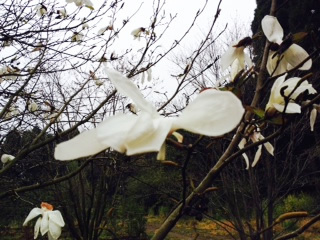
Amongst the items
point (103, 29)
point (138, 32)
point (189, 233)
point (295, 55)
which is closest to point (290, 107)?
point (295, 55)

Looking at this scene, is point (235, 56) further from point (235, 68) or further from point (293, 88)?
point (293, 88)

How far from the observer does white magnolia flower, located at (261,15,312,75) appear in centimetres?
83

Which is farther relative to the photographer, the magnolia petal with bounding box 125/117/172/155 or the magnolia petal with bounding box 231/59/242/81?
the magnolia petal with bounding box 231/59/242/81

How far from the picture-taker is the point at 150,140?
0.42 m

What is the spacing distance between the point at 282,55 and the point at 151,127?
0.53 meters

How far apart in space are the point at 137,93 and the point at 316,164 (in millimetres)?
8483

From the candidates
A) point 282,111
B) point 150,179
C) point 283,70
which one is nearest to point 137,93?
point 282,111

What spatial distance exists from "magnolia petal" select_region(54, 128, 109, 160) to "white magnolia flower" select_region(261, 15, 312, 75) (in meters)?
0.55

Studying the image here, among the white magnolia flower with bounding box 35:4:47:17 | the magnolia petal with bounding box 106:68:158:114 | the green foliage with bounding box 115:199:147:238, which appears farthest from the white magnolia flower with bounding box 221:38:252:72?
the green foliage with bounding box 115:199:147:238

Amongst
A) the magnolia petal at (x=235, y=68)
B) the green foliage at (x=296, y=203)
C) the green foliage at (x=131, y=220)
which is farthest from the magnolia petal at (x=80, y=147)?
the green foliage at (x=296, y=203)

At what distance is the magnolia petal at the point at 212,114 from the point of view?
409 millimetres

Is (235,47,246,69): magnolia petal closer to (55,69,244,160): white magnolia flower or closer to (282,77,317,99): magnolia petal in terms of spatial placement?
(282,77,317,99): magnolia petal

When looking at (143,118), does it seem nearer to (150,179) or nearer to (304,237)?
(304,237)

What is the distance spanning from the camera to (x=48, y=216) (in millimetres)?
1687
